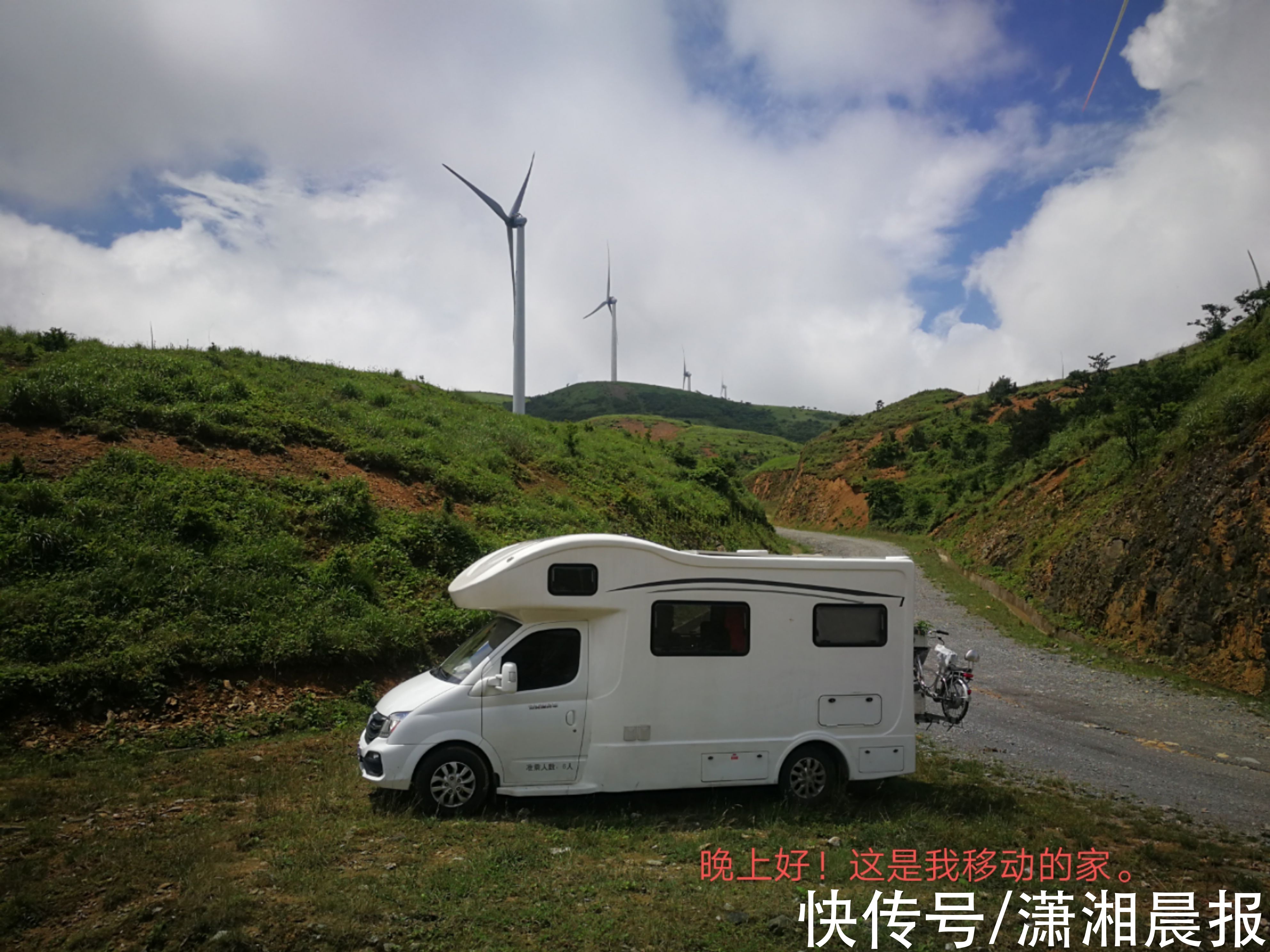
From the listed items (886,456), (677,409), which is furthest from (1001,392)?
(677,409)

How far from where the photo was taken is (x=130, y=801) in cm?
766

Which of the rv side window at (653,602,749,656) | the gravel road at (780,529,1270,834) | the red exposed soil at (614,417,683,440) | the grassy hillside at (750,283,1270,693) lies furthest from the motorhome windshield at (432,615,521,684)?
the red exposed soil at (614,417,683,440)

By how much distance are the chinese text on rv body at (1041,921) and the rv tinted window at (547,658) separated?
3.11 meters

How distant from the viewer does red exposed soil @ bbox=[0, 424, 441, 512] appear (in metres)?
14.0

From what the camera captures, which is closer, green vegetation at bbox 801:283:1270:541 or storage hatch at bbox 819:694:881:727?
storage hatch at bbox 819:694:881:727

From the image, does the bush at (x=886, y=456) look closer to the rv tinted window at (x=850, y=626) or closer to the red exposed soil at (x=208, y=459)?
the red exposed soil at (x=208, y=459)

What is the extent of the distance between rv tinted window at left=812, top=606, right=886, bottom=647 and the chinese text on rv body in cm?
291

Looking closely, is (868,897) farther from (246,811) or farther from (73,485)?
(73,485)

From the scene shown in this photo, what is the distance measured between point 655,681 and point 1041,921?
3766mm

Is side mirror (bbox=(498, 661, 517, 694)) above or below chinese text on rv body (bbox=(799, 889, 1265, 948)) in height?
above

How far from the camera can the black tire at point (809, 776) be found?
8.54 meters

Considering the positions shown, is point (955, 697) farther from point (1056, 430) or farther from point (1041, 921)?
point (1056, 430)

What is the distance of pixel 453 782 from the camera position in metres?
7.70
